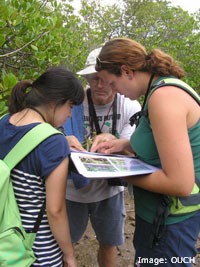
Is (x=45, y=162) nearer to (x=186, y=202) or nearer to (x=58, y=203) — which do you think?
(x=58, y=203)

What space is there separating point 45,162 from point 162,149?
Result: 48cm

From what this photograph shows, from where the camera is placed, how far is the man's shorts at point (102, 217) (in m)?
2.17

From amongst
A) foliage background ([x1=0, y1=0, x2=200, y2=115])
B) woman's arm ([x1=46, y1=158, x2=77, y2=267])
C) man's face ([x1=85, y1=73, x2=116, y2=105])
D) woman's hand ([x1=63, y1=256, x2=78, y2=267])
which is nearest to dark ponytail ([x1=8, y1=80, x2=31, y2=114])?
foliage background ([x1=0, y1=0, x2=200, y2=115])

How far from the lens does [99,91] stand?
2.08 metres

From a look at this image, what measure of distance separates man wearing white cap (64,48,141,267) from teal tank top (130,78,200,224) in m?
0.61

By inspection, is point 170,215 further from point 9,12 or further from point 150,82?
point 9,12

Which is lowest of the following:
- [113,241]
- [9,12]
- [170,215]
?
[113,241]

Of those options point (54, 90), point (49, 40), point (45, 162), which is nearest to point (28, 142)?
point (45, 162)

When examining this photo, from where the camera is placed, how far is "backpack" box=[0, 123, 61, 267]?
117 centimetres

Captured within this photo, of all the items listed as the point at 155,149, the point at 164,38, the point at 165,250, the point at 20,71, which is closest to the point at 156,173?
the point at 155,149

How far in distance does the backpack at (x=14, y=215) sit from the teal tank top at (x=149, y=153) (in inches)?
15.5

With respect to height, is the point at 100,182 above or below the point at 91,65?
below

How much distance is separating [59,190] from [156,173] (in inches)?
16.6

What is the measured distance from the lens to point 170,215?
1.35 meters
